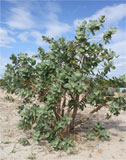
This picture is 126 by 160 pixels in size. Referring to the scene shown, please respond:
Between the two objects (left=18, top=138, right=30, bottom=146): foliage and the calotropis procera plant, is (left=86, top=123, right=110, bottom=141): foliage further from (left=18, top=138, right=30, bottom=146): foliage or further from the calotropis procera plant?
(left=18, top=138, right=30, bottom=146): foliage

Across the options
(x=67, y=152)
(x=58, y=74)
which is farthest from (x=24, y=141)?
(x=58, y=74)

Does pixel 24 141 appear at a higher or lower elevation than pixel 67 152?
higher

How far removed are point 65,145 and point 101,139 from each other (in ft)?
3.34

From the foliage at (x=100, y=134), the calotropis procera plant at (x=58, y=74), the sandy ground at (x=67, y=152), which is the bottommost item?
the sandy ground at (x=67, y=152)

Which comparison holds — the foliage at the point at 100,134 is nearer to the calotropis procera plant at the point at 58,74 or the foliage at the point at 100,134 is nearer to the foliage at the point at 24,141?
the calotropis procera plant at the point at 58,74

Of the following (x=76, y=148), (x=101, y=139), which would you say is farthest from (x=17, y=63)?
(x=101, y=139)

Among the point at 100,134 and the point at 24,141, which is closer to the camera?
the point at 24,141

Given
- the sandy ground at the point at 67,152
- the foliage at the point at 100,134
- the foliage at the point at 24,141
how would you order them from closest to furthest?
the sandy ground at the point at 67,152
the foliage at the point at 24,141
the foliage at the point at 100,134

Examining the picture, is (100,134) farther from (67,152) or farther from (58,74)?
(58,74)

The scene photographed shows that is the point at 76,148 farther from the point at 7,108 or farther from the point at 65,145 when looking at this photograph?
the point at 7,108

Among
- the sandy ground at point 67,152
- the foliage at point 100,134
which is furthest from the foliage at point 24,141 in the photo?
the foliage at point 100,134

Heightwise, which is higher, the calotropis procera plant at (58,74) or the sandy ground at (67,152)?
the calotropis procera plant at (58,74)

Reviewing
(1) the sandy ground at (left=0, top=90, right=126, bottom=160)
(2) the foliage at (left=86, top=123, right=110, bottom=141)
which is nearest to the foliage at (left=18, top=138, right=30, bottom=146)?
(1) the sandy ground at (left=0, top=90, right=126, bottom=160)

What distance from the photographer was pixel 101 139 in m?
4.85
